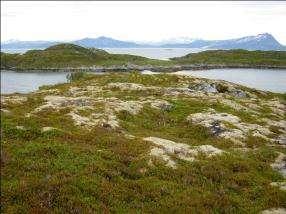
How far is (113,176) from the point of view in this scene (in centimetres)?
2272

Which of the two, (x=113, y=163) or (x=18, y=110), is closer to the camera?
(x=113, y=163)

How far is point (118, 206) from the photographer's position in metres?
18.9

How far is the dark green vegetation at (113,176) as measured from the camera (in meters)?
18.9

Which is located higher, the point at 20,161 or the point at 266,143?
the point at 20,161

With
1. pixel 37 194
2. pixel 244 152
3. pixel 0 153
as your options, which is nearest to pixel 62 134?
pixel 0 153

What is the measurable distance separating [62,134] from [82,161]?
603 cm

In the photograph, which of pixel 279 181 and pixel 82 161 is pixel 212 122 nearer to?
pixel 279 181

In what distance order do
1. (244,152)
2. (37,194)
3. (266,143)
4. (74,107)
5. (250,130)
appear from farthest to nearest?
(74,107) < (250,130) < (266,143) < (244,152) < (37,194)

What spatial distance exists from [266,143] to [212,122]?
6.41m

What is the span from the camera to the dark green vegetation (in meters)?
18.9

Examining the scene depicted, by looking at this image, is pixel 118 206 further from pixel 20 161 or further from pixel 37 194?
pixel 20 161

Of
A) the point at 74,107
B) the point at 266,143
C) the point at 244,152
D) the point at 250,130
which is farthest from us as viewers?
the point at 74,107

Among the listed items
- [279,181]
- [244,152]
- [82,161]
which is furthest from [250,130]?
[82,161]

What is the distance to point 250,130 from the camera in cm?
3916
